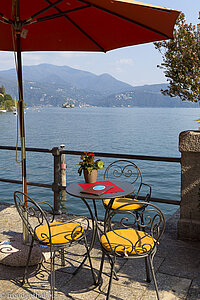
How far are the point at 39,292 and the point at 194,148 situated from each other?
91.1 inches

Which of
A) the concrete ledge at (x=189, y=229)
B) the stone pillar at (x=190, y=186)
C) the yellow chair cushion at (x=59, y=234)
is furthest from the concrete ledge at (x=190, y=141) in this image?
the yellow chair cushion at (x=59, y=234)

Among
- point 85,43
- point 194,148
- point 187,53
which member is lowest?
point 194,148

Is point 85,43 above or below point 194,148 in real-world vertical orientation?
above

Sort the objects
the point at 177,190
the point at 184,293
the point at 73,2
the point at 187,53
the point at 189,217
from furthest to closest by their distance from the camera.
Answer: the point at 177,190 → the point at 187,53 → the point at 189,217 → the point at 73,2 → the point at 184,293

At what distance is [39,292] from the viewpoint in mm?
2834

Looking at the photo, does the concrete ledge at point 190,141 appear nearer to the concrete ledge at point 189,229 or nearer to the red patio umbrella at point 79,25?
the concrete ledge at point 189,229

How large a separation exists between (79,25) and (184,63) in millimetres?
4194

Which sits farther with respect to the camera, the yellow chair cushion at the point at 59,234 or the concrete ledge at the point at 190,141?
the concrete ledge at the point at 190,141

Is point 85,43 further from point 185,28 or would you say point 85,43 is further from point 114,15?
point 185,28

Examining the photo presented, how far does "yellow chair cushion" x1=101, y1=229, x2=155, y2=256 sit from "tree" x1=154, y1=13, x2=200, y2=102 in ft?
16.4

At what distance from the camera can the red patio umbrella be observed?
302cm

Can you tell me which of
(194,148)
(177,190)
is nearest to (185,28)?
(194,148)

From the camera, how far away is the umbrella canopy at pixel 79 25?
9.90 feet

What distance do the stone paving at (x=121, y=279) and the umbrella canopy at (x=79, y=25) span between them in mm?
905
